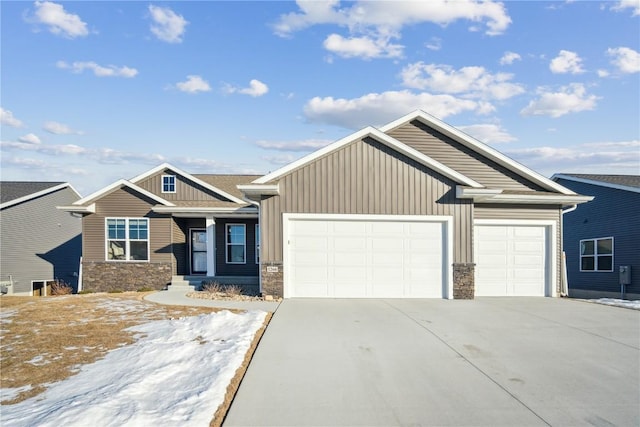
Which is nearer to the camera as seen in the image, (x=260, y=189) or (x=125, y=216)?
(x=260, y=189)

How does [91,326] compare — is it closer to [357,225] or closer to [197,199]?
[357,225]

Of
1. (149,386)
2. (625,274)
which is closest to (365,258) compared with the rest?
(149,386)

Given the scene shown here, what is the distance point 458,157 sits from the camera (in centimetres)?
1447

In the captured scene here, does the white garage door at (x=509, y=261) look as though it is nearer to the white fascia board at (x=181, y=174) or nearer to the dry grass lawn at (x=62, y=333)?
the dry grass lawn at (x=62, y=333)

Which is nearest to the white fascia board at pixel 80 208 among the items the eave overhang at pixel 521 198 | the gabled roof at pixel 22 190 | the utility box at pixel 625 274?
the gabled roof at pixel 22 190

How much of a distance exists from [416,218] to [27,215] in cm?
2170

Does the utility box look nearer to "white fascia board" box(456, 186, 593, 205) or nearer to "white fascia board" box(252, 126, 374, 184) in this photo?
"white fascia board" box(456, 186, 593, 205)

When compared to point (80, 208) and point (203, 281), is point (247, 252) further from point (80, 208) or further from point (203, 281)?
point (80, 208)

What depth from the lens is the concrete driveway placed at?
4.41 m

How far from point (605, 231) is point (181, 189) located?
61.7 feet

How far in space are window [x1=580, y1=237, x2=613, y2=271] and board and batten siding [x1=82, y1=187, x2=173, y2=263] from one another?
733 inches

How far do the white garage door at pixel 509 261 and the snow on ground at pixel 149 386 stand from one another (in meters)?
8.76

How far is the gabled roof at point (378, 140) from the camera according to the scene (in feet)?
38.5

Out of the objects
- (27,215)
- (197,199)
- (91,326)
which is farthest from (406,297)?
(27,215)
